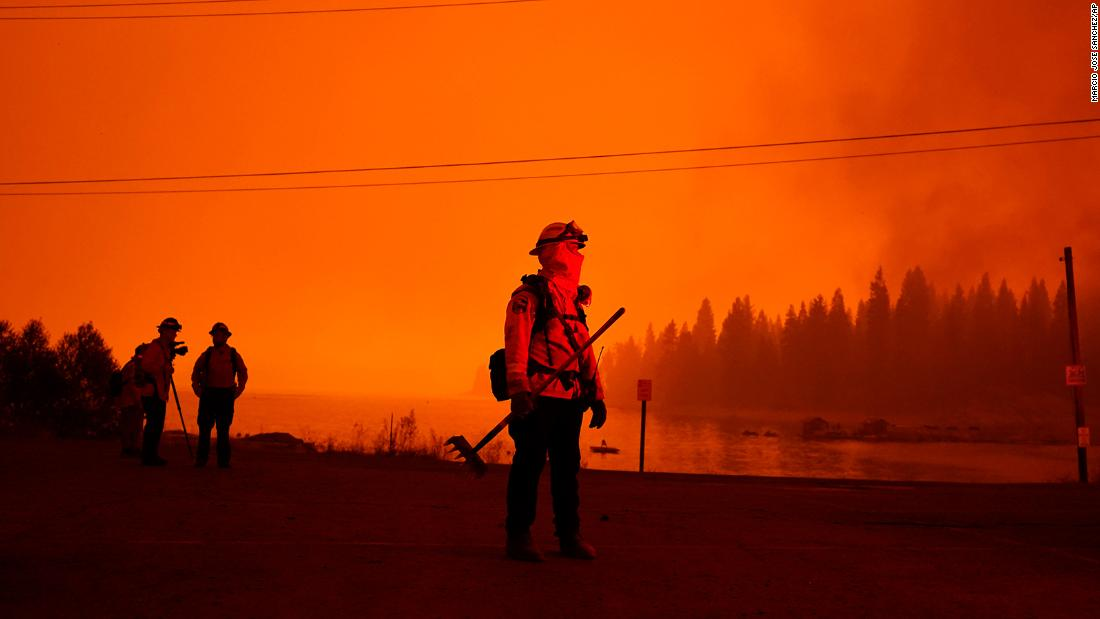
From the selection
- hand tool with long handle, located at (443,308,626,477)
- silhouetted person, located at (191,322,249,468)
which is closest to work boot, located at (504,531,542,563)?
hand tool with long handle, located at (443,308,626,477)

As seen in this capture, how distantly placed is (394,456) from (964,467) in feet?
207

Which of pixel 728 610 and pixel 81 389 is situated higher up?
pixel 81 389

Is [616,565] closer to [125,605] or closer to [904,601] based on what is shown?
[904,601]

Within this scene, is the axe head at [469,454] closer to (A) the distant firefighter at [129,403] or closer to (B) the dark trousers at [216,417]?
(B) the dark trousers at [216,417]

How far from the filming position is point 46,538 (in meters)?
6.30

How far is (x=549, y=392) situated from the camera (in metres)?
6.23

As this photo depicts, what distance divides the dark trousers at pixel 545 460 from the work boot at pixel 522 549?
0.04 meters

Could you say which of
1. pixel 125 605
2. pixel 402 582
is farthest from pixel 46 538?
pixel 402 582

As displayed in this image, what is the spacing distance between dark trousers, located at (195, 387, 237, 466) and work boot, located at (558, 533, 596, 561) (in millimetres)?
9211

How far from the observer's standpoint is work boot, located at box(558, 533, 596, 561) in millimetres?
6211

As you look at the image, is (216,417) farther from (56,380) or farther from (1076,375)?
(56,380)

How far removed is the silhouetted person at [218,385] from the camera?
14.1 meters

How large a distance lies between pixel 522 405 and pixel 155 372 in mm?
9994

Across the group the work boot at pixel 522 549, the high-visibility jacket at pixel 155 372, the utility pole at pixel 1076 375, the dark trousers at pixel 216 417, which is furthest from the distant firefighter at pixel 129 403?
the utility pole at pixel 1076 375
